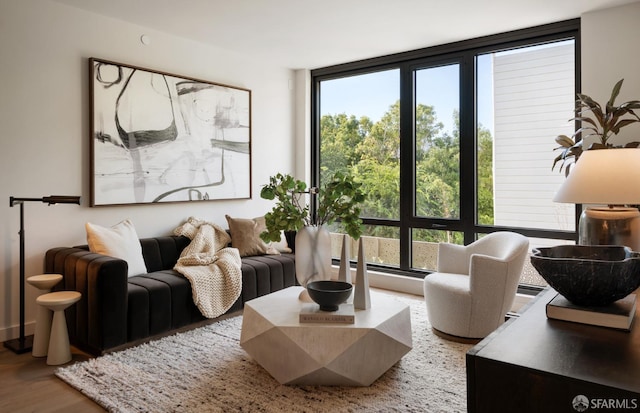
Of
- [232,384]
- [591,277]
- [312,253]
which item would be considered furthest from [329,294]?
[591,277]

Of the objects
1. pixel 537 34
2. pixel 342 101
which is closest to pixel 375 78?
pixel 342 101

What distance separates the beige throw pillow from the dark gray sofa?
571 millimetres

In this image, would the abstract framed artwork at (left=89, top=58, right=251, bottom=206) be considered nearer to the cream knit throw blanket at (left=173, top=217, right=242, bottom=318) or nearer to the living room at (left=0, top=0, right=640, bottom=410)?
the living room at (left=0, top=0, right=640, bottom=410)

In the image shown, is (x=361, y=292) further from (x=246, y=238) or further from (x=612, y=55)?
(x=612, y=55)

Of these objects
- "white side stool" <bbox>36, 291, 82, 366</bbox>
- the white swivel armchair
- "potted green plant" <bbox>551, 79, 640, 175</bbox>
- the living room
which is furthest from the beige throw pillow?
"potted green plant" <bbox>551, 79, 640, 175</bbox>

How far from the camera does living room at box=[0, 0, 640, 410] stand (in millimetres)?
3252

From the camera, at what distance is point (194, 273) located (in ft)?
11.4

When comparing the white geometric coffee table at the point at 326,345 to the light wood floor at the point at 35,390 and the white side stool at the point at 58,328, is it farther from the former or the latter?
the white side stool at the point at 58,328

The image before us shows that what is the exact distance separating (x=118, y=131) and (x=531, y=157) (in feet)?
12.3

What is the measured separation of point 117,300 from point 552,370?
273 cm

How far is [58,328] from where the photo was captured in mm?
2871

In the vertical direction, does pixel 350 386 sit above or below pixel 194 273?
below

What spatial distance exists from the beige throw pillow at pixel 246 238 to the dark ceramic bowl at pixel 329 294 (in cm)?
189

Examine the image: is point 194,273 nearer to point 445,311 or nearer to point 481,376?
point 445,311
